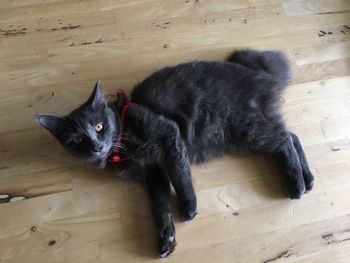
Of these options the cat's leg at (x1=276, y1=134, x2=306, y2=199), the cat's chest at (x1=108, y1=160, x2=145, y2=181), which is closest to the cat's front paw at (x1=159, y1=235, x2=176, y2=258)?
the cat's chest at (x1=108, y1=160, x2=145, y2=181)

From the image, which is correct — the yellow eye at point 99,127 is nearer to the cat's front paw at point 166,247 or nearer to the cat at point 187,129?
the cat at point 187,129

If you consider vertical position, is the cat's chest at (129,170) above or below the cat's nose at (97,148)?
below

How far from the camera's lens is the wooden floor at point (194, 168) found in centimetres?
134

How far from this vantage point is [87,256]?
4.35 feet

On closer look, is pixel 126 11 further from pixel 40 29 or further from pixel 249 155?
pixel 249 155

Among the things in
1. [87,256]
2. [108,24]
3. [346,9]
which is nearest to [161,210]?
[87,256]

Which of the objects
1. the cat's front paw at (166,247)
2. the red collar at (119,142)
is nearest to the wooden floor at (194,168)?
the cat's front paw at (166,247)

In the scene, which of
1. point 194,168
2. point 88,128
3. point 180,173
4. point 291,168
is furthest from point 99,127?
point 291,168

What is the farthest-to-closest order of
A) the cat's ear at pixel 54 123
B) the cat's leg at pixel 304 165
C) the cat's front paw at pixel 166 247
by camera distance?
the cat's leg at pixel 304 165 → the cat's front paw at pixel 166 247 → the cat's ear at pixel 54 123

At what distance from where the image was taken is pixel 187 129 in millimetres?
1398

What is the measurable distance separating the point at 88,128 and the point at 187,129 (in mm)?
391

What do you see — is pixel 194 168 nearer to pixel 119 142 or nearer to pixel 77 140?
pixel 119 142

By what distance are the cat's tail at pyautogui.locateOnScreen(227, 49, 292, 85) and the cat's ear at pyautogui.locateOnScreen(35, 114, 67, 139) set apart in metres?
0.78

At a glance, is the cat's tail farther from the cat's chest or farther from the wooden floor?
the cat's chest
